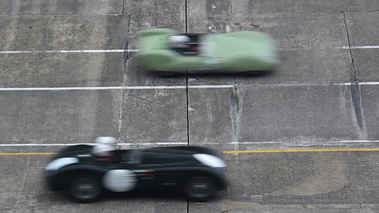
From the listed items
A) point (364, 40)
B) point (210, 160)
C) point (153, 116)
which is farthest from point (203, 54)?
point (364, 40)

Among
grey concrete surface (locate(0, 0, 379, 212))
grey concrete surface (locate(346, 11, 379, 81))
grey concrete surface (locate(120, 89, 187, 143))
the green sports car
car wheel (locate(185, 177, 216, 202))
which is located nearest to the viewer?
car wheel (locate(185, 177, 216, 202))

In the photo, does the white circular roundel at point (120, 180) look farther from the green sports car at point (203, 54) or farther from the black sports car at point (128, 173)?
the green sports car at point (203, 54)

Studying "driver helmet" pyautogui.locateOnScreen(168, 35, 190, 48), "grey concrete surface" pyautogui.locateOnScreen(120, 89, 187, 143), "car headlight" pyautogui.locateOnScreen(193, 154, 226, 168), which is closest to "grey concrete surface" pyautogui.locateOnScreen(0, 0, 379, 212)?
"grey concrete surface" pyautogui.locateOnScreen(120, 89, 187, 143)

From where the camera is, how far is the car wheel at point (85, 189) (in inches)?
464

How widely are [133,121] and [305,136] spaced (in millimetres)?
4480

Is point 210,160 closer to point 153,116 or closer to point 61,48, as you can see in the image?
point 153,116

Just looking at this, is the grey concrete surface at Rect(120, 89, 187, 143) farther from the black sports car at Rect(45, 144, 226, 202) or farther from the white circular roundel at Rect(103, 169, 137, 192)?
the white circular roundel at Rect(103, 169, 137, 192)

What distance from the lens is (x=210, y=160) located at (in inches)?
470

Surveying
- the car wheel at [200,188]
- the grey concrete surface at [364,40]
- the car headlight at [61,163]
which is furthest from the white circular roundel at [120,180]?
the grey concrete surface at [364,40]

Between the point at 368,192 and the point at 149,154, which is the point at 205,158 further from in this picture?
the point at 368,192

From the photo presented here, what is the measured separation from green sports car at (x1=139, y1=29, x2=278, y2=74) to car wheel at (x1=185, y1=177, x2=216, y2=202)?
439cm

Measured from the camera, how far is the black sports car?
1168cm

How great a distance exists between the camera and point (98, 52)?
54.7 ft

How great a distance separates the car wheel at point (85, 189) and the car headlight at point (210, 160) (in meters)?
2.23
